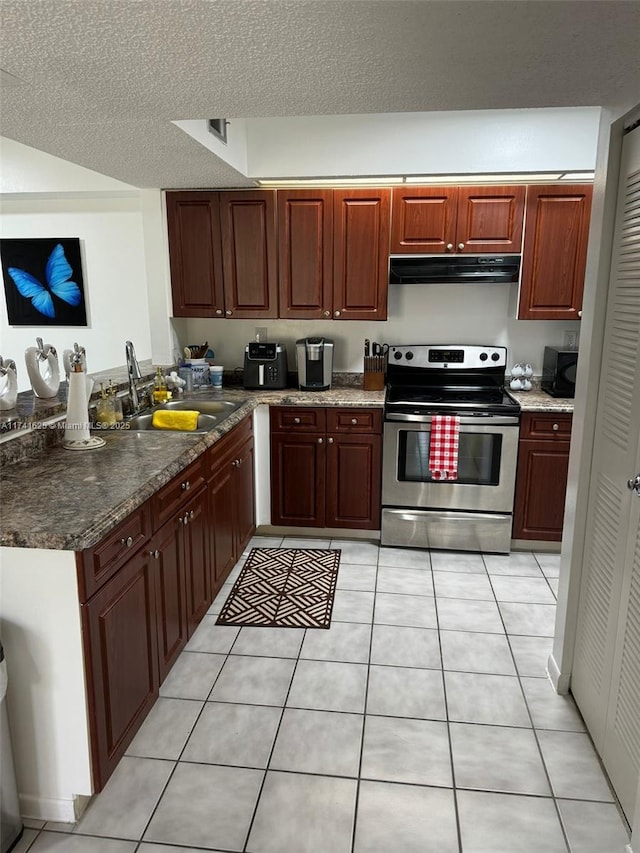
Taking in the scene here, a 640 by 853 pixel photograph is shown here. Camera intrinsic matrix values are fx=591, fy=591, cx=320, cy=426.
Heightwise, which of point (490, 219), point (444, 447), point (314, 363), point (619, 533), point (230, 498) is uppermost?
point (490, 219)

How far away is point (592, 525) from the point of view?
214 cm

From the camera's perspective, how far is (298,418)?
3.64m

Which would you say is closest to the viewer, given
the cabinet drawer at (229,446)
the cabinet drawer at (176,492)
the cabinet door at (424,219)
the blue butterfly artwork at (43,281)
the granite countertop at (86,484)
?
the granite countertop at (86,484)

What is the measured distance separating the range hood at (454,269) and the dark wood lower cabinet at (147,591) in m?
1.48

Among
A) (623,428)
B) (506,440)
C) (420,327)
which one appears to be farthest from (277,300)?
(623,428)

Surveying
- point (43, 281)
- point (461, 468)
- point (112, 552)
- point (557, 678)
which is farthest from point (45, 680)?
point (43, 281)

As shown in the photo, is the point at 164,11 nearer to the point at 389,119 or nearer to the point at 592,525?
the point at 592,525

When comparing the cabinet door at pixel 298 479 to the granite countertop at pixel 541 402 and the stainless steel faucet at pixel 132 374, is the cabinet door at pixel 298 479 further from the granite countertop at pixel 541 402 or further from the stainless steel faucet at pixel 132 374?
the granite countertop at pixel 541 402

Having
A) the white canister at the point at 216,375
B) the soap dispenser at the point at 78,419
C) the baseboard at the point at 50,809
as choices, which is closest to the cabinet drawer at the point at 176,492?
the soap dispenser at the point at 78,419

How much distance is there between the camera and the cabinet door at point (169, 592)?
A: 7.16 ft

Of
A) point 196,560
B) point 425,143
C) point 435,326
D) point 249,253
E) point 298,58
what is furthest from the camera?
point 435,326

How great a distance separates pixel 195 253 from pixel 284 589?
217 cm

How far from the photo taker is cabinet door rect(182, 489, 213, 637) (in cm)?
249

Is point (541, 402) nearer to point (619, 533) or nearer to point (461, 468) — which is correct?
point (461, 468)
